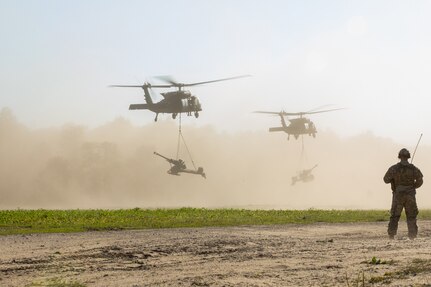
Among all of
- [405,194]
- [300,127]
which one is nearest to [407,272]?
[405,194]

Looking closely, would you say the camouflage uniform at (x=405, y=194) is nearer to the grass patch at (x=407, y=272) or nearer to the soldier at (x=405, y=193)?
the soldier at (x=405, y=193)

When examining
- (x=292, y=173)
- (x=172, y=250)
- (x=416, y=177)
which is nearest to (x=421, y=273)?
(x=172, y=250)

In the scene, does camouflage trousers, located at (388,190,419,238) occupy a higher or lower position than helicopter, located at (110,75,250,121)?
lower

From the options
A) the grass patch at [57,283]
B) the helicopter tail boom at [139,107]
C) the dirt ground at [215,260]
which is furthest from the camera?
the helicopter tail boom at [139,107]

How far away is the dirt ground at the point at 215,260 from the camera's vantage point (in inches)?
590

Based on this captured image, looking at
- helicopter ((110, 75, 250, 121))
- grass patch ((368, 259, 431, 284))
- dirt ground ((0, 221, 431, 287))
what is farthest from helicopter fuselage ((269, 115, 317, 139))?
grass patch ((368, 259, 431, 284))

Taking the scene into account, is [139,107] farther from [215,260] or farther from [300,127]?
[215,260]

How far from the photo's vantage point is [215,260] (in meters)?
18.3

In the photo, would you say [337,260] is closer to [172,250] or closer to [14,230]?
[172,250]

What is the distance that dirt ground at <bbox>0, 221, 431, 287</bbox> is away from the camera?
15.0 meters

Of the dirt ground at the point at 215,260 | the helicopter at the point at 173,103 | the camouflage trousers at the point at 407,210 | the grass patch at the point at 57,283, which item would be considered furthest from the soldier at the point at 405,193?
the helicopter at the point at 173,103

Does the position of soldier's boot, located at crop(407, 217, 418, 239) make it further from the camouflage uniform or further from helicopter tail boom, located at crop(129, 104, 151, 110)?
helicopter tail boom, located at crop(129, 104, 151, 110)

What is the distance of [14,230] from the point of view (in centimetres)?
3200

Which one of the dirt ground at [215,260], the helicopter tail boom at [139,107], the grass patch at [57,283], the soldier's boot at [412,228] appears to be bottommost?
the grass patch at [57,283]
